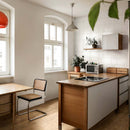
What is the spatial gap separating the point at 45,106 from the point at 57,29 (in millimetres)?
2548

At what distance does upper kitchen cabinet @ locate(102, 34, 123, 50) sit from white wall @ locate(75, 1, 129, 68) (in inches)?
9.2

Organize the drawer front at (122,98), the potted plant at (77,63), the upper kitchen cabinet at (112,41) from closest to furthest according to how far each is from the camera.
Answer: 1. the drawer front at (122,98)
2. the upper kitchen cabinet at (112,41)
3. the potted plant at (77,63)

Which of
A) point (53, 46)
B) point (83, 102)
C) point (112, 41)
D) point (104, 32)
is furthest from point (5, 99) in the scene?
point (104, 32)

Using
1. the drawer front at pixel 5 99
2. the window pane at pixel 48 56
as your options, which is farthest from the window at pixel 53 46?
the drawer front at pixel 5 99

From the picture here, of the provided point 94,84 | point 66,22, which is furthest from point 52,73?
point 94,84

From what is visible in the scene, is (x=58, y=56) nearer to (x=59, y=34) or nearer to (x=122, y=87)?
(x=59, y=34)

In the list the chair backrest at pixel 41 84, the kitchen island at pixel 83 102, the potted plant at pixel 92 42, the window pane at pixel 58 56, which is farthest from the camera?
the window pane at pixel 58 56

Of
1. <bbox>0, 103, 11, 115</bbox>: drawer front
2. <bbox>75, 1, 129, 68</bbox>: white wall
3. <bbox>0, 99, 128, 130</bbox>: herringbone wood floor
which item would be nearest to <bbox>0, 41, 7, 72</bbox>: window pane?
<bbox>0, 103, 11, 115</bbox>: drawer front

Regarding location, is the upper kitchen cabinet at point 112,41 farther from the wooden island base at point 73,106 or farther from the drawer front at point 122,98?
the wooden island base at point 73,106

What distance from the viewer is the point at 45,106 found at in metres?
3.97

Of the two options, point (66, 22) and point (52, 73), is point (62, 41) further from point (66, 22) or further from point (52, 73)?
point (52, 73)

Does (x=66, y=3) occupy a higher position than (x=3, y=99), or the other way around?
(x=66, y=3)

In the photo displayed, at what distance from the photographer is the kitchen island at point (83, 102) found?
2408 mm

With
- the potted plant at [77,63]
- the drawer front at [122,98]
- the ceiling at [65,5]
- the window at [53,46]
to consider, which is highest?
the ceiling at [65,5]
